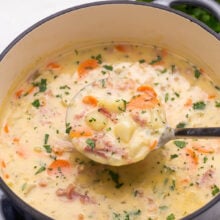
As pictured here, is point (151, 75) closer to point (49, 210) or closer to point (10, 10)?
point (49, 210)

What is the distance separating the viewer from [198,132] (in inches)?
69.6

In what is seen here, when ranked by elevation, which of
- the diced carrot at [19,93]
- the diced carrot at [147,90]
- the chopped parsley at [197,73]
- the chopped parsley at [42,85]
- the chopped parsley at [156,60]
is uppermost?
the chopped parsley at [156,60]

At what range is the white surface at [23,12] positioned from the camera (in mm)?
2576

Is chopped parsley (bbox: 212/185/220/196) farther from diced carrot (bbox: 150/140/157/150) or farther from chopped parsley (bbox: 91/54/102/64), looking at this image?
chopped parsley (bbox: 91/54/102/64)

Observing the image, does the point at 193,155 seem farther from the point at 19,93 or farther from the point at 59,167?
the point at 19,93

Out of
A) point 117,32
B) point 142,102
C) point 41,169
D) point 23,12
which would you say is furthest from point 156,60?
point 23,12

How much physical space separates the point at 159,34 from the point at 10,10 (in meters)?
0.72

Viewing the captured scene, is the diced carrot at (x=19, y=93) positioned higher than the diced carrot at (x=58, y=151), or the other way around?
the diced carrot at (x=19, y=93)

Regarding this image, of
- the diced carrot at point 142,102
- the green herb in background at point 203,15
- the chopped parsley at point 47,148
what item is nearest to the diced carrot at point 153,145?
the diced carrot at point 142,102

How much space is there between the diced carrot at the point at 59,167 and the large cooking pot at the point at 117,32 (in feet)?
1.07

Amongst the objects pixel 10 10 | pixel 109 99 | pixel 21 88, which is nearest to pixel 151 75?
pixel 109 99

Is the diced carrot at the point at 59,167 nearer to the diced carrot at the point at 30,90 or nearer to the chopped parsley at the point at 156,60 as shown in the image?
the diced carrot at the point at 30,90

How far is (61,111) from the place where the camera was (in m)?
2.08

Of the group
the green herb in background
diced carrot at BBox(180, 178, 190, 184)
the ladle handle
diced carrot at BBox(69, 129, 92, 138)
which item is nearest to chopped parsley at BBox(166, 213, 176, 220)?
diced carrot at BBox(180, 178, 190, 184)
